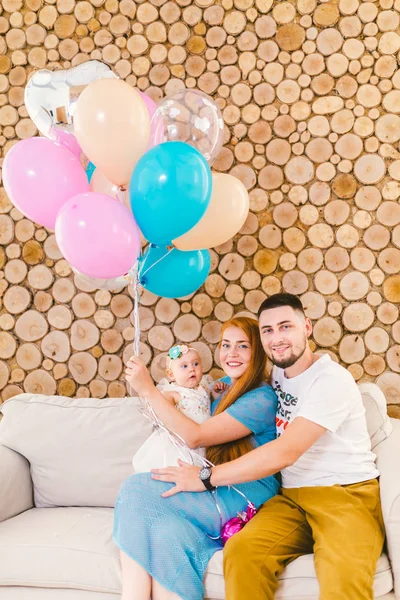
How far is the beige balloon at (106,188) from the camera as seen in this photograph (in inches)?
68.4

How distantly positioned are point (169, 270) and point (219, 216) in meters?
0.27

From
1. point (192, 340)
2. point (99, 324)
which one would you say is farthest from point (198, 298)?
point (99, 324)

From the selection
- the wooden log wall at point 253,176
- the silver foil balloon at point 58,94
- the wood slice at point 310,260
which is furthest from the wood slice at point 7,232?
the wood slice at point 310,260

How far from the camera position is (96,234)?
150 centimetres

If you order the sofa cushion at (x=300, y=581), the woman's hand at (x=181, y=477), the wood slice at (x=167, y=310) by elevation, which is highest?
the wood slice at (x=167, y=310)

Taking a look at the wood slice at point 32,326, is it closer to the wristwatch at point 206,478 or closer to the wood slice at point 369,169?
the wristwatch at point 206,478

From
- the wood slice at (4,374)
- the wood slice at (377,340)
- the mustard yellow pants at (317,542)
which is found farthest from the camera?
the wood slice at (4,374)

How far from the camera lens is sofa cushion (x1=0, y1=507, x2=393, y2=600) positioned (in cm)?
151

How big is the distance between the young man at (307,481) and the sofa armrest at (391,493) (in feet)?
0.10

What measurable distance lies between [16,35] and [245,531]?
263 cm

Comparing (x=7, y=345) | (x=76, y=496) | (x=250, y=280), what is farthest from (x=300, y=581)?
(x=7, y=345)

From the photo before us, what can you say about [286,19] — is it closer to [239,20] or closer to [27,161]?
[239,20]

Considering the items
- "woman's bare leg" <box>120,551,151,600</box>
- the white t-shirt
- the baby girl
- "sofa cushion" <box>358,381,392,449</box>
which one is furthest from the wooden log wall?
"woman's bare leg" <box>120,551,151,600</box>

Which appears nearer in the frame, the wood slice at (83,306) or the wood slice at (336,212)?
the wood slice at (336,212)
